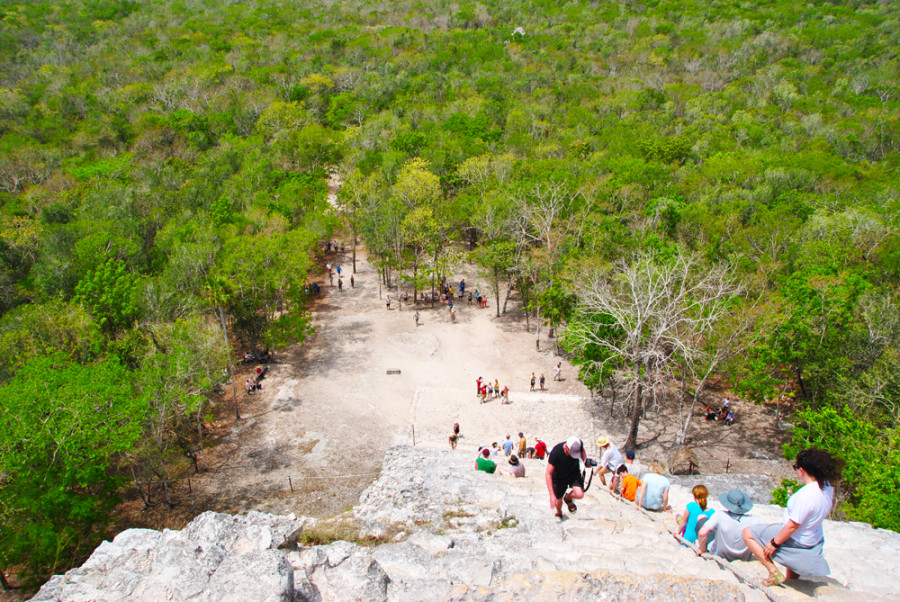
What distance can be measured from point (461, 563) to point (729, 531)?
14.3 feet

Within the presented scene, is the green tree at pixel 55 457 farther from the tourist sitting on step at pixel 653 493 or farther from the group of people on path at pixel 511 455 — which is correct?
the tourist sitting on step at pixel 653 493

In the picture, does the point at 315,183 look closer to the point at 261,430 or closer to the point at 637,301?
the point at 261,430

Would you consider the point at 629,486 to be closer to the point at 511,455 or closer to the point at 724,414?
the point at 511,455

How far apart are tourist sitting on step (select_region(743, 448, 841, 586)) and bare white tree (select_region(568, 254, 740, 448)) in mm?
12672

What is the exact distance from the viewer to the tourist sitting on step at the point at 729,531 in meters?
8.06

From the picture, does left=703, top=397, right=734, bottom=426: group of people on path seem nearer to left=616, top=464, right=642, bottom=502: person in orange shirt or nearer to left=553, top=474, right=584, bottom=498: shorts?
left=616, top=464, right=642, bottom=502: person in orange shirt

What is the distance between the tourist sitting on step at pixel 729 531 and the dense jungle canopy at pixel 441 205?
365 inches

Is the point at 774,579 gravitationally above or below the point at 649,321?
below

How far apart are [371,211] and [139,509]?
976 inches

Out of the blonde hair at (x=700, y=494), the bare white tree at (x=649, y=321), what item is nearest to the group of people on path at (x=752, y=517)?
the blonde hair at (x=700, y=494)

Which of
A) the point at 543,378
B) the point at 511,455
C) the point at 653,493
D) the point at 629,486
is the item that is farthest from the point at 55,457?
the point at 543,378

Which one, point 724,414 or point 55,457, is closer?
point 55,457

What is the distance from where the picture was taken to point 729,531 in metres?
8.12

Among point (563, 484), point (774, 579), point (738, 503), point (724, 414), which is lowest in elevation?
point (724, 414)
